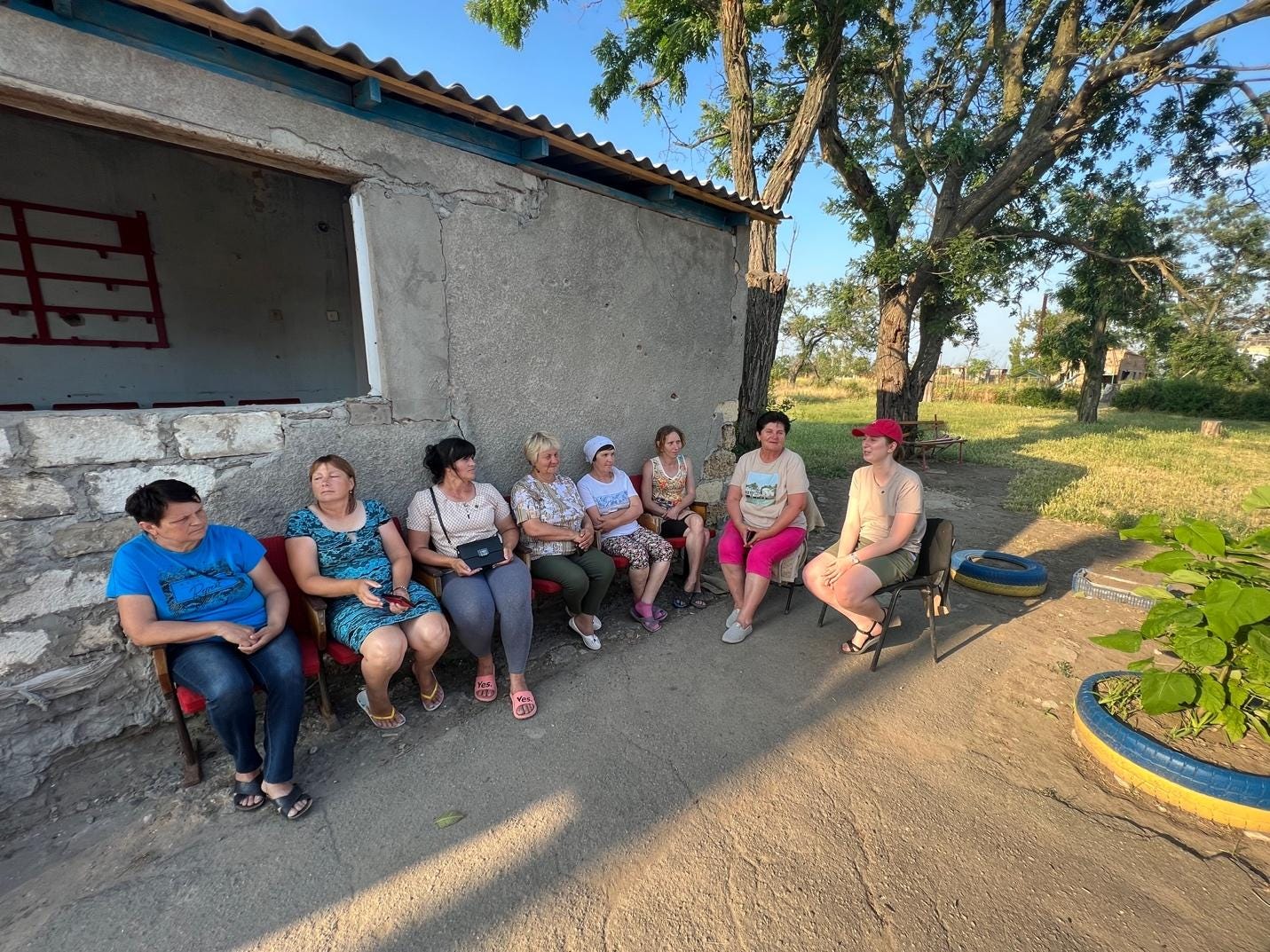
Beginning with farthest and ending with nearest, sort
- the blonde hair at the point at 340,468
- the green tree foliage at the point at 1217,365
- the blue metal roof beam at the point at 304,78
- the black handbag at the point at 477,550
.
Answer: the green tree foliage at the point at 1217,365 < the black handbag at the point at 477,550 < the blonde hair at the point at 340,468 < the blue metal roof beam at the point at 304,78

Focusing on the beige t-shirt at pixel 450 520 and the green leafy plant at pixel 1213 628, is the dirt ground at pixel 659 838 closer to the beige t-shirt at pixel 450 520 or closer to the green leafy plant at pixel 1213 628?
the green leafy plant at pixel 1213 628

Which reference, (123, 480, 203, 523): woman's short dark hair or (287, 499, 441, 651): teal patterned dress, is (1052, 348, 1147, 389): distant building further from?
(123, 480, 203, 523): woman's short dark hair

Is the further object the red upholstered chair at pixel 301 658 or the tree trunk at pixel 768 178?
the tree trunk at pixel 768 178

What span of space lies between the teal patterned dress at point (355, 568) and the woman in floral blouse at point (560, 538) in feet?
2.41

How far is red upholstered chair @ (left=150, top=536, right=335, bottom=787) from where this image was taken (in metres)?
2.22

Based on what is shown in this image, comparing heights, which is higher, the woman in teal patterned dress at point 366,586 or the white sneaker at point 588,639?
the woman in teal patterned dress at point 366,586

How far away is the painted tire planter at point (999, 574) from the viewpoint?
4.32 metres

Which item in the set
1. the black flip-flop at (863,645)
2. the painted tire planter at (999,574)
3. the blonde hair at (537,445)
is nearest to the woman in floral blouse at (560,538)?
the blonde hair at (537,445)

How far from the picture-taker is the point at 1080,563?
5.14 metres

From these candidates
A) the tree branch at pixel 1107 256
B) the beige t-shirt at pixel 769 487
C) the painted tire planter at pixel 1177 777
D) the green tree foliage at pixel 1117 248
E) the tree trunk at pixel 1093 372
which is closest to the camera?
the painted tire planter at pixel 1177 777

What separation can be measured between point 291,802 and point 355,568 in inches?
39.8

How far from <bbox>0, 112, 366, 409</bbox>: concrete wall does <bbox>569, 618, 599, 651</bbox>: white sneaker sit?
3950mm

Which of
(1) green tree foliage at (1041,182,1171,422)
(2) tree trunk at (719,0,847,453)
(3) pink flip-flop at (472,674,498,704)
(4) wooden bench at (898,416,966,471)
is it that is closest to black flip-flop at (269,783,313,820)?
(3) pink flip-flop at (472,674,498,704)

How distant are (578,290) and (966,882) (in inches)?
150
